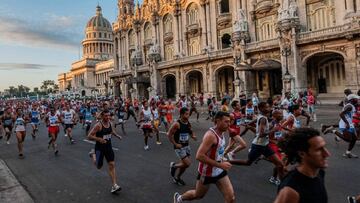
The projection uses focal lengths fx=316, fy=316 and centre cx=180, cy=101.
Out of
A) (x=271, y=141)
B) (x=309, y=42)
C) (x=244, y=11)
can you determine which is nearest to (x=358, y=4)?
(x=309, y=42)

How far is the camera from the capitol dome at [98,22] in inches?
4953

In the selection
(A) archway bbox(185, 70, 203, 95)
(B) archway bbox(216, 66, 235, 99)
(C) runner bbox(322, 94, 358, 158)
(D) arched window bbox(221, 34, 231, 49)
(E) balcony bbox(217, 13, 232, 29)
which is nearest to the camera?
(C) runner bbox(322, 94, 358, 158)

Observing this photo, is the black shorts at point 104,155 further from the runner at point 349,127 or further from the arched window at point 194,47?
the arched window at point 194,47

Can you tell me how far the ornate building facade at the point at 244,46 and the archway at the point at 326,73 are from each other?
9cm

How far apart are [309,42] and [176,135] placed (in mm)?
24265

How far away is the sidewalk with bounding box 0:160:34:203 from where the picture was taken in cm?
688

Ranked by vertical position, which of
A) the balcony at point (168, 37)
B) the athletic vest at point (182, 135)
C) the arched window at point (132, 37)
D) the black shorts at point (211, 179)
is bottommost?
the black shorts at point (211, 179)

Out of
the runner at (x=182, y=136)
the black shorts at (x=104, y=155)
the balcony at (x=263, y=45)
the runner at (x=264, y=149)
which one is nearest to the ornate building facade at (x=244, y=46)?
the balcony at (x=263, y=45)

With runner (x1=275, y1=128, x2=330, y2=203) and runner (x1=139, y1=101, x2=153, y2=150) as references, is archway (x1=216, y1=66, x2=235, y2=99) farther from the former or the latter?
runner (x1=275, y1=128, x2=330, y2=203)

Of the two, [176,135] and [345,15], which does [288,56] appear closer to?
[345,15]

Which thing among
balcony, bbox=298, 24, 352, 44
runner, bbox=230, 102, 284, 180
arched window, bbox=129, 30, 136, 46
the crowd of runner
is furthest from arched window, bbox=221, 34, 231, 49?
runner, bbox=230, 102, 284, 180

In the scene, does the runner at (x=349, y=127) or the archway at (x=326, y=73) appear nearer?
the runner at (x=349, y=127)

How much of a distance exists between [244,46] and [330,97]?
32.4 ft

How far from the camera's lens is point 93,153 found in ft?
24.1
